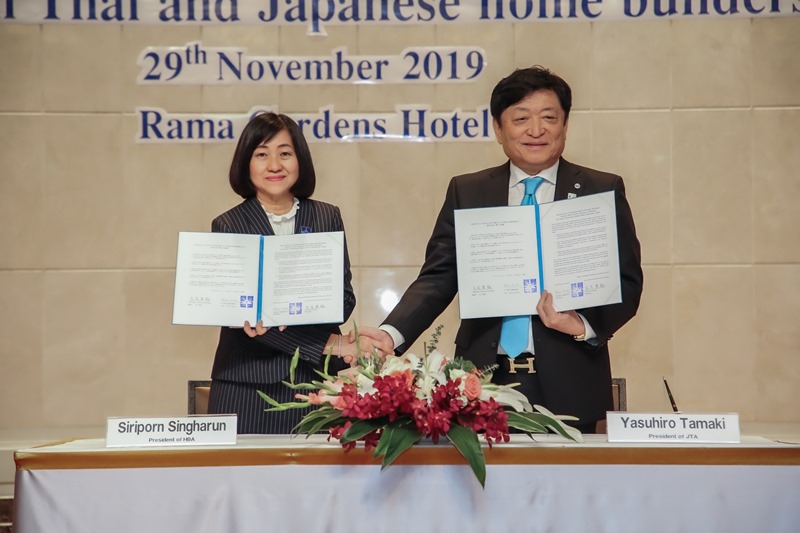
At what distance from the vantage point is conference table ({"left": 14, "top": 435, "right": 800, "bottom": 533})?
7.02 ft

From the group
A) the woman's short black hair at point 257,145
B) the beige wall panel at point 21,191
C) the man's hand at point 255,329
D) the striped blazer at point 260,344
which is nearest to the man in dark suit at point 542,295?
the striped blazer at point 260,344

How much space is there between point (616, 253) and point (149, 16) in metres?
3.32

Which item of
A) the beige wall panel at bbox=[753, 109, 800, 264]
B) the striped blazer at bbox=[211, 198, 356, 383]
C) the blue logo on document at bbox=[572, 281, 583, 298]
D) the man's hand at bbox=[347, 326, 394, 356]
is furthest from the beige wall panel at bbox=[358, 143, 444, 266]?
the blue logo on document at bbox=[572, 281, 583, 298]

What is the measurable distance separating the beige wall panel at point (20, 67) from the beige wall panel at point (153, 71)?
45 centimetres

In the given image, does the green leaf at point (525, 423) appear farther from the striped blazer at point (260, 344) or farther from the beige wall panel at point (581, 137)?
the beige wall panel at point (581, 137)

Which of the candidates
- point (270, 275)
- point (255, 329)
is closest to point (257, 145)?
point (270, 275)

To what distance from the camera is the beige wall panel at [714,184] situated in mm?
5082

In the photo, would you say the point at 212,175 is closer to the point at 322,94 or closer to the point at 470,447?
the point at 322,94

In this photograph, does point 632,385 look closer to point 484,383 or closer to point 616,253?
point 616,253

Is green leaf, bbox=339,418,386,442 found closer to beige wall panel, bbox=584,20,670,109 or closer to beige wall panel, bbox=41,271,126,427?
beige wall panel, bbox=41,271,126,427

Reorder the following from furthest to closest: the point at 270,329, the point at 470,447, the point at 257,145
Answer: the point at 257,145
the point at 270,329
the point at 470,447

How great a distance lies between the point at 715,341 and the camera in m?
5.12

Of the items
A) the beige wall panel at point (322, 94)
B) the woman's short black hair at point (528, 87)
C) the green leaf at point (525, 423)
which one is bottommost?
the green leaf at point (525, 423)

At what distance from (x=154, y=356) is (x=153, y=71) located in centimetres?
155
